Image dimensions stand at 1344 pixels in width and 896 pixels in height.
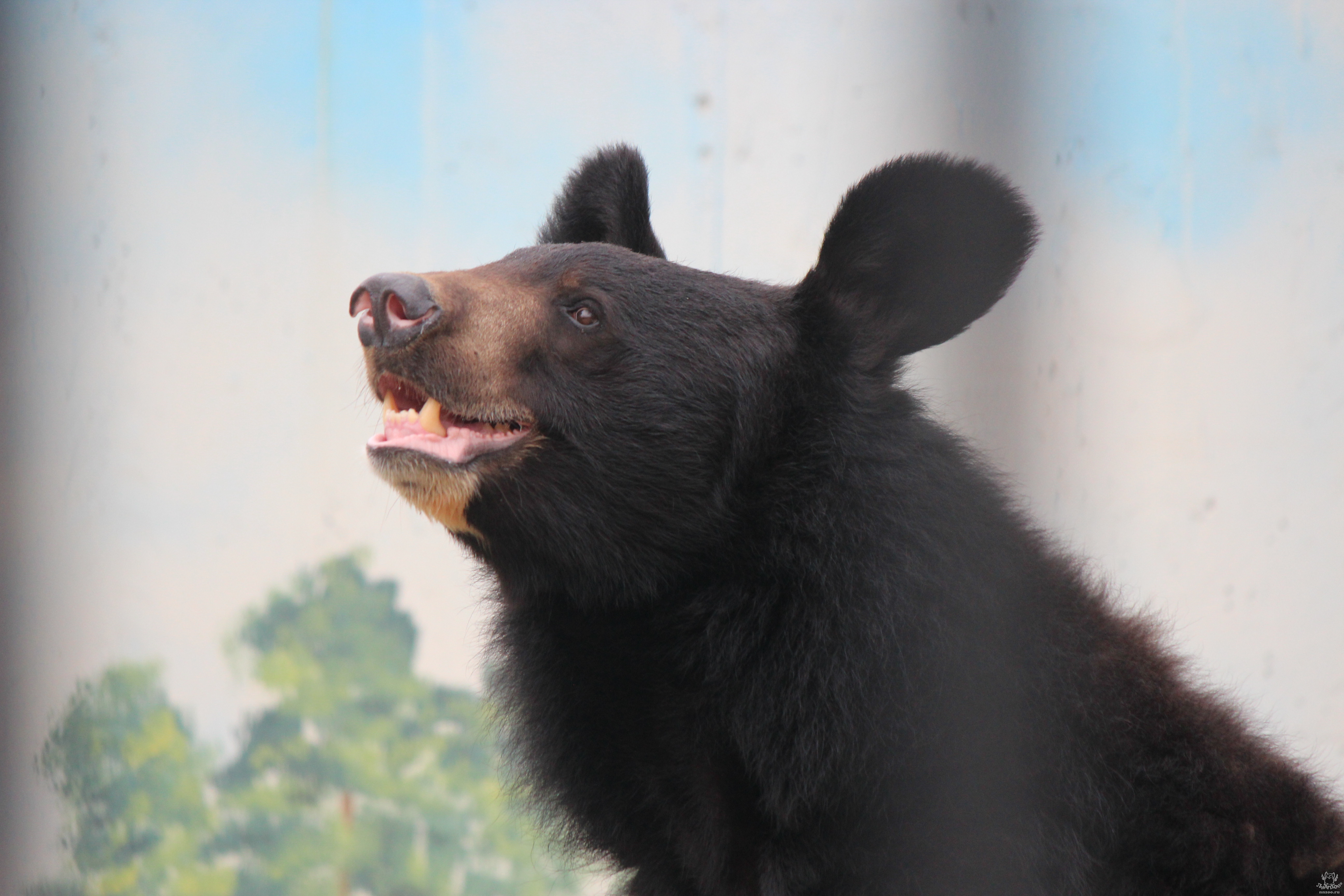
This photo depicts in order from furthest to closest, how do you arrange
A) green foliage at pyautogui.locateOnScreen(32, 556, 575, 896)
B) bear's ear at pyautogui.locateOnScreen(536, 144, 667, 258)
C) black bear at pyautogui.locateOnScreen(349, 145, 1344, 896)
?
green foliage at pyautogui.locateOnScreen(32, 556, 575, 896)
bear's ear at pyautogui.locateOnScreen(536, 144, 667, 258)
black bear at pyautogui.locateOnScreen(349, 145, 1344, 896)

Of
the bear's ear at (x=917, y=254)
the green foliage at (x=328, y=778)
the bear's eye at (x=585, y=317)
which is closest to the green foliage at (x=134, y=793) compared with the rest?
the green foliage at (x=328, y=778)

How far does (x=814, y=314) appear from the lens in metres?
2.45

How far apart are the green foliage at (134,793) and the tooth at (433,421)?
55.3 inches

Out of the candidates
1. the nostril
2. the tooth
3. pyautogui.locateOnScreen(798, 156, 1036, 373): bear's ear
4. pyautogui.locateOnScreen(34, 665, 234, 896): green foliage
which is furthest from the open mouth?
pyautogui.locateOnScreen(34, 665, 234, 896): green foliage

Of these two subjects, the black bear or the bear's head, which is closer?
the black bear

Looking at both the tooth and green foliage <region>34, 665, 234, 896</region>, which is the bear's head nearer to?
the tooth

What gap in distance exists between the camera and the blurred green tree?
3615 mm

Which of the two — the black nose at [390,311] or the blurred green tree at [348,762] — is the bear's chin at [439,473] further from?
the blurred green tree at [348,762]

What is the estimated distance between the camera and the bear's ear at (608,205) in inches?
112

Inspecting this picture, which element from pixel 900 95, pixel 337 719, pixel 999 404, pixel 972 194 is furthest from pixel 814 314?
pixel 337 719

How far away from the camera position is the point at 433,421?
2.19 m

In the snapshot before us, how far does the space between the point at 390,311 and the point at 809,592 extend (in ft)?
3.15

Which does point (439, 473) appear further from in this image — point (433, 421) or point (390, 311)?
point (390, 311)

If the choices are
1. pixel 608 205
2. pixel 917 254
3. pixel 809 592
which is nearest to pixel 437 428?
pixel 809 592
